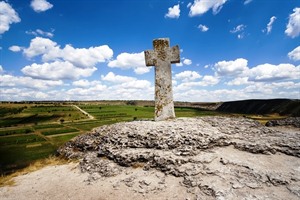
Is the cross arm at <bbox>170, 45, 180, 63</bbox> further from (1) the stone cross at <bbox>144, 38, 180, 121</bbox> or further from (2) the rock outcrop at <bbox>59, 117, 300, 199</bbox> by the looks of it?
(2) the rock outcrop at <bbox>59, 117, 300, 199</bbox>

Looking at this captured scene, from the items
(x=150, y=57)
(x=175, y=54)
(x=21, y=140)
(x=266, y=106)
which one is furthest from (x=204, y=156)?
(x=266, y=106)

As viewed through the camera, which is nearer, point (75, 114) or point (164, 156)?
point (164, 156)

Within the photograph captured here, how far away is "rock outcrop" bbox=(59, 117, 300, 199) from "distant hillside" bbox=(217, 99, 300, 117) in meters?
68.8

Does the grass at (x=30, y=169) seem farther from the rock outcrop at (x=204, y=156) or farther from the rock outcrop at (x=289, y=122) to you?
the rock outcrop at (x=289, y=122)

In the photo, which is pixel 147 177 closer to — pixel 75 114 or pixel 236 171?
pixel 236 171

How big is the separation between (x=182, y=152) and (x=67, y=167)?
656cm

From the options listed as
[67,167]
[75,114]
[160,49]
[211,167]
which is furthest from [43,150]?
[75,114]

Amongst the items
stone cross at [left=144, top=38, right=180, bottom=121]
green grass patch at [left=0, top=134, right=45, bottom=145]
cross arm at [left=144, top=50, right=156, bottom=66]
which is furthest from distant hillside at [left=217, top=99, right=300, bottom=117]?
green grass patch at [left=0, top=134, right=45, bottom=145]

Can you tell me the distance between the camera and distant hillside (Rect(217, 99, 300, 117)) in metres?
76.3

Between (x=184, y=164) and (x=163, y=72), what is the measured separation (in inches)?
240

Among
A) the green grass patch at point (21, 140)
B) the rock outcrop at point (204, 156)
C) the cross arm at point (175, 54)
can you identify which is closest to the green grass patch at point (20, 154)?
the green grass patch at point (21, 140)

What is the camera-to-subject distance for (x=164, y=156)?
9453mm

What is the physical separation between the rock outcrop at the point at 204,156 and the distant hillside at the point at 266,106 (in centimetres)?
6879

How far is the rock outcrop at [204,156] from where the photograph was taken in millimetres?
7430
